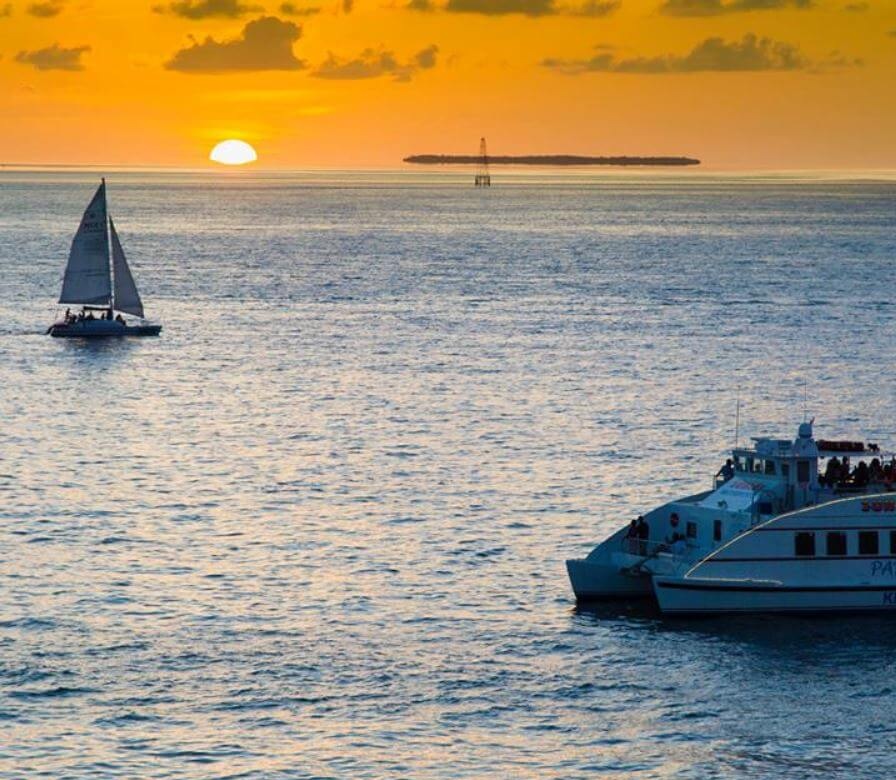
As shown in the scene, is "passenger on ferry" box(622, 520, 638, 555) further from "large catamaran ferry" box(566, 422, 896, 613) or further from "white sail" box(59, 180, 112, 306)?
"white sail" box(59, 180, 112, 306)

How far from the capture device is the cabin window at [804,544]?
60.3 meters

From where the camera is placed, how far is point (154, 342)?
141 m

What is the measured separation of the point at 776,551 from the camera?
60.3m

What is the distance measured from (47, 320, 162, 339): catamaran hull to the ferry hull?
82.4 meters

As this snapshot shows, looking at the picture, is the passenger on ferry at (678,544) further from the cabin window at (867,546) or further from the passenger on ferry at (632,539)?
the cabin window at (867,546)

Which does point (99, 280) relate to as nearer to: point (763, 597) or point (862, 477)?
point (862, 477)

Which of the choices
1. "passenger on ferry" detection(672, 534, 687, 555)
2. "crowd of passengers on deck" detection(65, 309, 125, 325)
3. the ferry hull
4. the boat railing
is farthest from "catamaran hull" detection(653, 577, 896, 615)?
"crowd of passengers on deck" detection(65, 309, 125, 325)

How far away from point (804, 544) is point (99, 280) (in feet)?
305

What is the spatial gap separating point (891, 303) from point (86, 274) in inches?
2863

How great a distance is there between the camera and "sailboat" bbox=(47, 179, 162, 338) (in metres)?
142

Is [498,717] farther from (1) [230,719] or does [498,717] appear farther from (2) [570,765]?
(1) [230,719]

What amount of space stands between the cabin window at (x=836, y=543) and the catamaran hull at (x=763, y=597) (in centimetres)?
109

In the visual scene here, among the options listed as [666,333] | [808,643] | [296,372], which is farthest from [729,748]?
[666,333]

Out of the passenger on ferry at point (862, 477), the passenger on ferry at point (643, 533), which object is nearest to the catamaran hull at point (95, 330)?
the passenger on ferry at point (643, 533)
